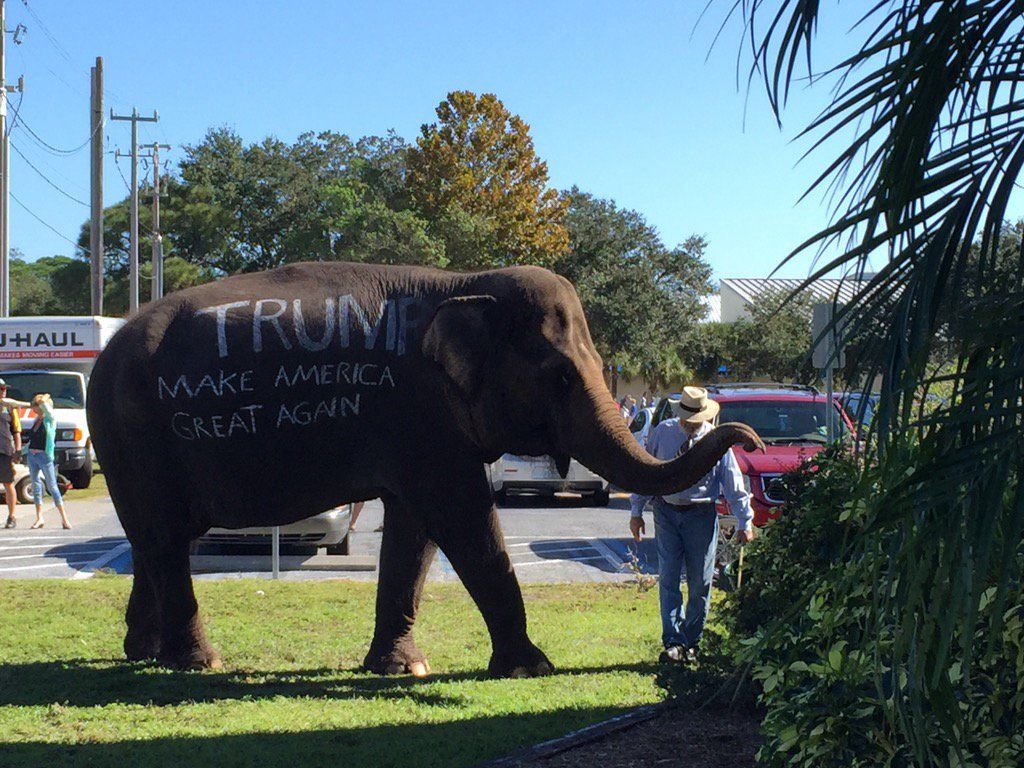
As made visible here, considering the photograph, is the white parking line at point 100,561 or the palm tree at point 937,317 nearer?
the palm tree at point 937,317

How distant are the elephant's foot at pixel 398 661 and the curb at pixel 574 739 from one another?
2.02 metres

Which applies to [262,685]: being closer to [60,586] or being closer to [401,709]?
[401,709]

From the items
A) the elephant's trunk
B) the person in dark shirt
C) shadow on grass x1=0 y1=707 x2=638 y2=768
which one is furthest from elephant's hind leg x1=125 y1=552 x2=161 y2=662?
the person in dark shirt

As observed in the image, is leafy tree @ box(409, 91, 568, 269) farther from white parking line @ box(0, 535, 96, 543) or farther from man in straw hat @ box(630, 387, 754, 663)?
man in straw hat @ box(630, 387, 754, 663)

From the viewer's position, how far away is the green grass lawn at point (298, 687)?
20.7 feet

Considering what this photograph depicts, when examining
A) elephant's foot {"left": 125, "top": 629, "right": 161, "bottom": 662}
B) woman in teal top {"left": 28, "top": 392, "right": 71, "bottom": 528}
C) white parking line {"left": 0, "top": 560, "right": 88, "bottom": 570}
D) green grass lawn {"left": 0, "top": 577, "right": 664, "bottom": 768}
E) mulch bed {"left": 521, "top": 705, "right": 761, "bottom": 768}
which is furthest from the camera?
woman in teal top {"left": 28, "top": 392, "right": 71, "bottom": 528}

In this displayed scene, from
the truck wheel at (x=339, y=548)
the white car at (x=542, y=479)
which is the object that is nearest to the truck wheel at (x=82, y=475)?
the white car at (x=542, y=479)

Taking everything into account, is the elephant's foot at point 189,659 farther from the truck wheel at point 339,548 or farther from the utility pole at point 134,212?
the utility pole at point 134,212

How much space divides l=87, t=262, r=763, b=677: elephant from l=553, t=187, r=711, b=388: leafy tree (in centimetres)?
A: 4378

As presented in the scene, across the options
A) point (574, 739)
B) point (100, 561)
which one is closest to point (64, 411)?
point (100, 561)

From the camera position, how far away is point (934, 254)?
115 inches

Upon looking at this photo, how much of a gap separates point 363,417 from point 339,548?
7.38 meters

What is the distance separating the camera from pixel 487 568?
787 cm

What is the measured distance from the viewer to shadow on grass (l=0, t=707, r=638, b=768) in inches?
237
